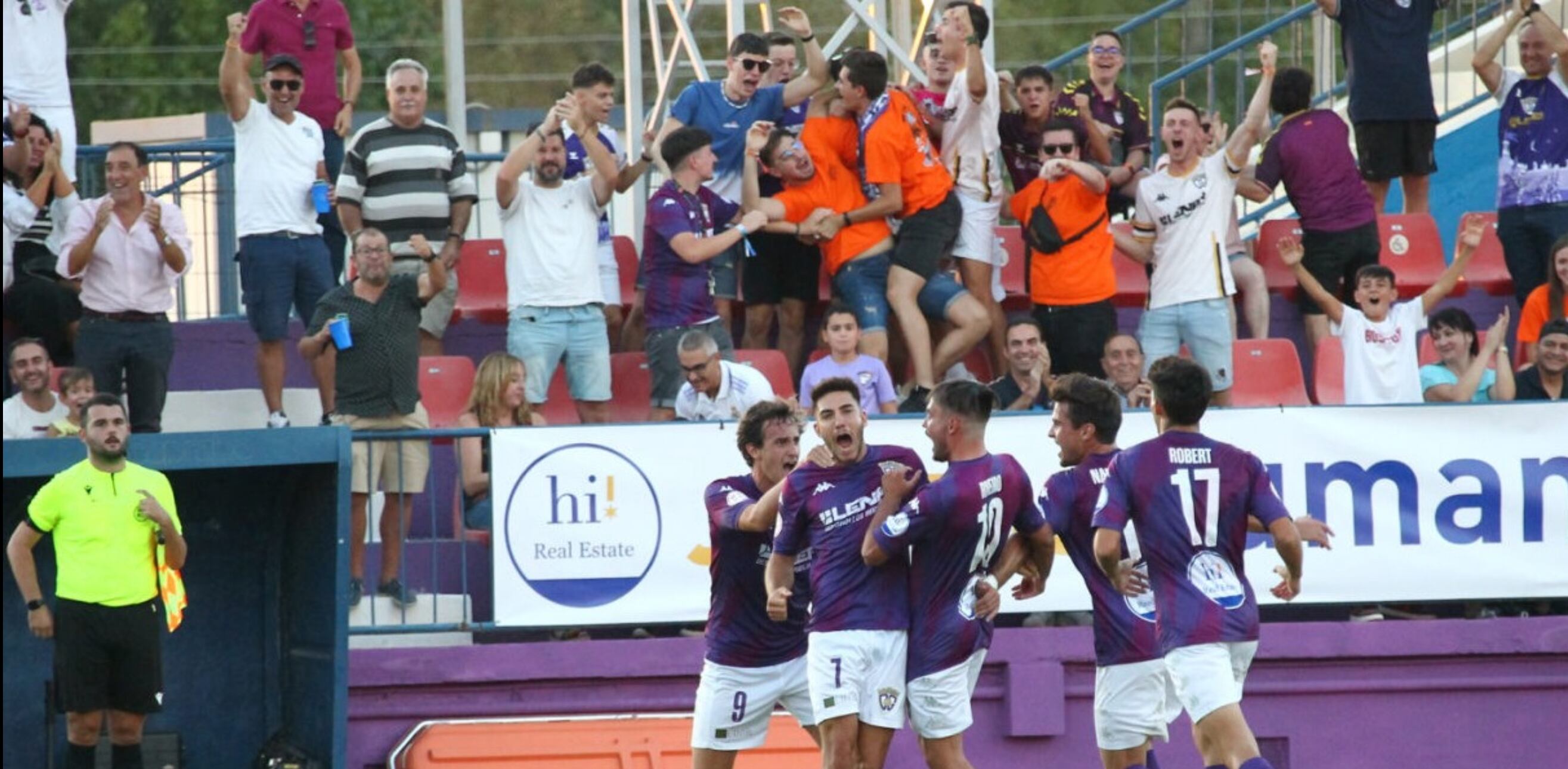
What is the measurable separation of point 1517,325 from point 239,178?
765 cm

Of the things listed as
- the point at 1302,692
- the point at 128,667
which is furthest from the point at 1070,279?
the point at 128,667

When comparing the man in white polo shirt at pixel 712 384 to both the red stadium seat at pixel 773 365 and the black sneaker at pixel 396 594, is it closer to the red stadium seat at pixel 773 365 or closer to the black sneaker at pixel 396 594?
the red stadium seat at pixel 773 365

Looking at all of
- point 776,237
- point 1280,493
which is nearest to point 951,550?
point 1280,493

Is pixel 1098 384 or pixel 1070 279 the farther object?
pixel 1070 279

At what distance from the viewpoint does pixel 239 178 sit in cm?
1402

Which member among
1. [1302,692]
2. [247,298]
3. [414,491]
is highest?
[247,298]

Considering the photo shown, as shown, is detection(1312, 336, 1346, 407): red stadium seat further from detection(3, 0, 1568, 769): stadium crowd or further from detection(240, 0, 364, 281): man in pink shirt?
detection(240, 0, 364, 281): man in pink shirt

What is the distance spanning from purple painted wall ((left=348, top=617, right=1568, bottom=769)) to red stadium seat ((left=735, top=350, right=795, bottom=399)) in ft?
5.82

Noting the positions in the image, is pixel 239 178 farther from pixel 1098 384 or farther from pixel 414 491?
pixel 1098 384

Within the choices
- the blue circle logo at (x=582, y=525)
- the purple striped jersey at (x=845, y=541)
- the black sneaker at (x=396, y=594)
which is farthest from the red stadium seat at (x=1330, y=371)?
the black sneaker at (x=396, y=594)

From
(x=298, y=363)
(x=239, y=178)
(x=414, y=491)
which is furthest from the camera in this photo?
(x=298, y=363)

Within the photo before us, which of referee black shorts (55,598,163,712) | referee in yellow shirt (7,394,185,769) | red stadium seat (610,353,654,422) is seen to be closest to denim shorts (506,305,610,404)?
red stadium seat (610,353,654,422)

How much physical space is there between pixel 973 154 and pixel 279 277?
3.94 metres

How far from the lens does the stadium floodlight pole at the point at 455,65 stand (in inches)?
632
